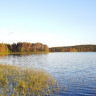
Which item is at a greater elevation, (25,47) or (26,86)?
(25,47)

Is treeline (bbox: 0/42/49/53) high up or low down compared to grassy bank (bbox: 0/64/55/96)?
up

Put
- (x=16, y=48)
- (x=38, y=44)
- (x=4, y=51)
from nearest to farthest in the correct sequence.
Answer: (x=4, y=51) < (x=16, y=48) < (x=38, y=44)

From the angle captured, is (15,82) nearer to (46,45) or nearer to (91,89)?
(91,89)

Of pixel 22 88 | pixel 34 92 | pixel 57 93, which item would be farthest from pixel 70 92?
pixel 22 88

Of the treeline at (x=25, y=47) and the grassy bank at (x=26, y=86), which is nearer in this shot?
the grassy bank at (x=26, y=86)

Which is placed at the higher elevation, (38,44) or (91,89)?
(38,44)

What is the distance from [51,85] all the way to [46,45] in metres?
157

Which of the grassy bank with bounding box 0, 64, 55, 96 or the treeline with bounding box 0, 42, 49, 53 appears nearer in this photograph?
the grassy bank with bounding box 0, 64, 55, 96

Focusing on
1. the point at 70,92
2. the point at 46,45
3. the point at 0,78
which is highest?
the point at 46,45

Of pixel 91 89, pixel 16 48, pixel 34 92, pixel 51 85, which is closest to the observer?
pixel 34 92

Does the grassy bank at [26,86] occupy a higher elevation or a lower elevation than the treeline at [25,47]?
lower

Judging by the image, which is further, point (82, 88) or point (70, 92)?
point (82, 88)

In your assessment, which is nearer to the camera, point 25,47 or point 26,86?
point 26,86

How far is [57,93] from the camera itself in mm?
13086
